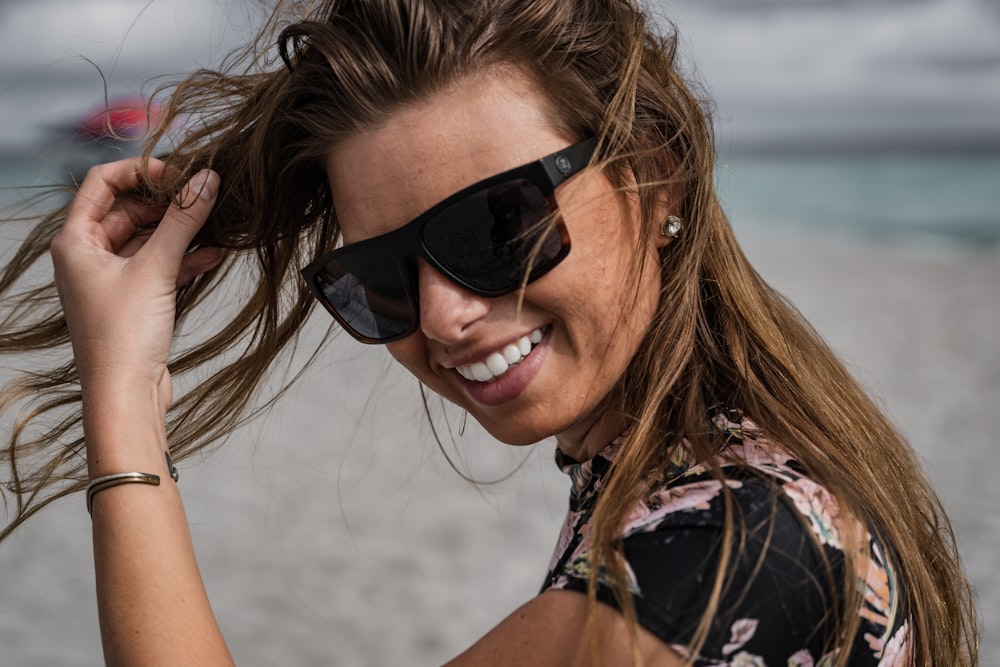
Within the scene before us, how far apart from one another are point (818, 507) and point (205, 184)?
1307 mm

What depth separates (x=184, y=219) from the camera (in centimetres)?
199

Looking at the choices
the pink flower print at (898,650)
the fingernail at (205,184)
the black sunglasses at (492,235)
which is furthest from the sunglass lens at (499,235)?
the pink flower print at (898,650)

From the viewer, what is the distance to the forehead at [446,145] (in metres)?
1.62

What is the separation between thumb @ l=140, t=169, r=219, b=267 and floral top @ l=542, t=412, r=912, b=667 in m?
1.02

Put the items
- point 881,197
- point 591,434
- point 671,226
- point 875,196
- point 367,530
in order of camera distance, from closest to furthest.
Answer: point 671,226, point 591,434, point 367,530, point 881,197, point 875,196

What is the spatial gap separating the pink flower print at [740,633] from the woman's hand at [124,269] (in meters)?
1.14

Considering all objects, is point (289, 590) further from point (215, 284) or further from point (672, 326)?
point (672, 326)

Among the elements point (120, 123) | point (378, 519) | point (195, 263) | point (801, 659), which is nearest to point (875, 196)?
point (378, 519)

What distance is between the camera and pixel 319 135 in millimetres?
1824

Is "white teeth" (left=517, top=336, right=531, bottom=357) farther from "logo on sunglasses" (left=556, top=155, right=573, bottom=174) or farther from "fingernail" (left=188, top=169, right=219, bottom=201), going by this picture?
"fingernail" (left=188, top=169, right=219, bottom=201)

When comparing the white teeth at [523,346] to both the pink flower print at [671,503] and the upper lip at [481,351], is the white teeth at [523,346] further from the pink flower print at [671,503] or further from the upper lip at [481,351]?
the pink flower print at [671,503]

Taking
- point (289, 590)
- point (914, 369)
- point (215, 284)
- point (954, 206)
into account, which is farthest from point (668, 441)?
point (954, 206)

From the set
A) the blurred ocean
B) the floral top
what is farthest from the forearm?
the blurred ocean

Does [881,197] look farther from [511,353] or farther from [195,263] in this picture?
[511,353]
